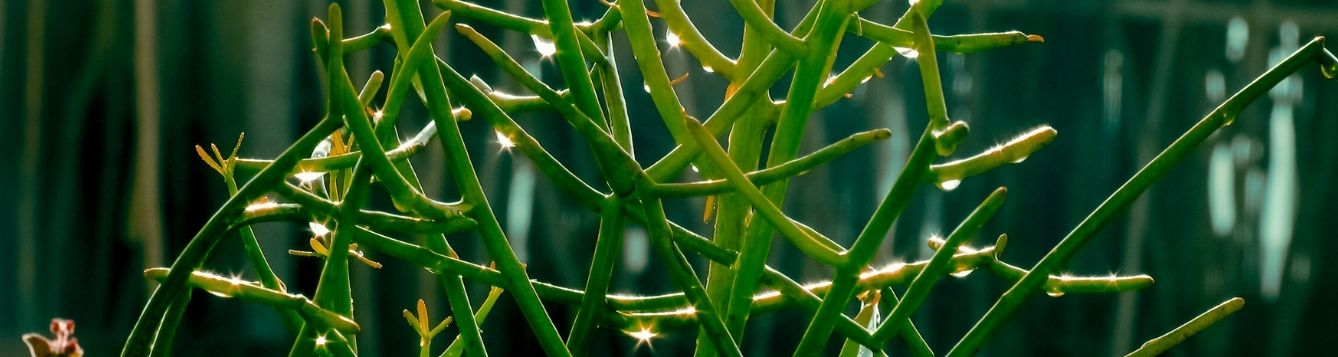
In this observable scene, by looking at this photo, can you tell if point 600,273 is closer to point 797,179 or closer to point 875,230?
point 875,230

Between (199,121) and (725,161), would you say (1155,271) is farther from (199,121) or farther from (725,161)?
(725,161)

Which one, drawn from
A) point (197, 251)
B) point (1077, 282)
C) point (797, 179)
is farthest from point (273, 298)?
point (797, 179)

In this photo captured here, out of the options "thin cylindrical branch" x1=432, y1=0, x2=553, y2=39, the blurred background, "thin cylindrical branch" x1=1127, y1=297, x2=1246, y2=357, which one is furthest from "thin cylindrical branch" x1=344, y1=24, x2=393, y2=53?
the blurred background

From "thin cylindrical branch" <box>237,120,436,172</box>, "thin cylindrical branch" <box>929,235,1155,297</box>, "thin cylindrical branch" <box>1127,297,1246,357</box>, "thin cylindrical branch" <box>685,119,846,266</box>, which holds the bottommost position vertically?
"thin cylindrical branch" <box>1127,297,1246,357</box>

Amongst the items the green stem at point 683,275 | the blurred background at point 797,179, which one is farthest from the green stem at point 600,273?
the blurred background at point 797,179

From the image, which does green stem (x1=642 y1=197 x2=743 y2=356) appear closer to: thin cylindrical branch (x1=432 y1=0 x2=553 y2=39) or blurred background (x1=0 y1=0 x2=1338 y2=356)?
thin cylindrical branch (x1=432 y1=0 x2=553 y2=39)

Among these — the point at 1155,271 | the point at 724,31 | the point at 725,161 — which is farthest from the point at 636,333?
the point at 1155,271
